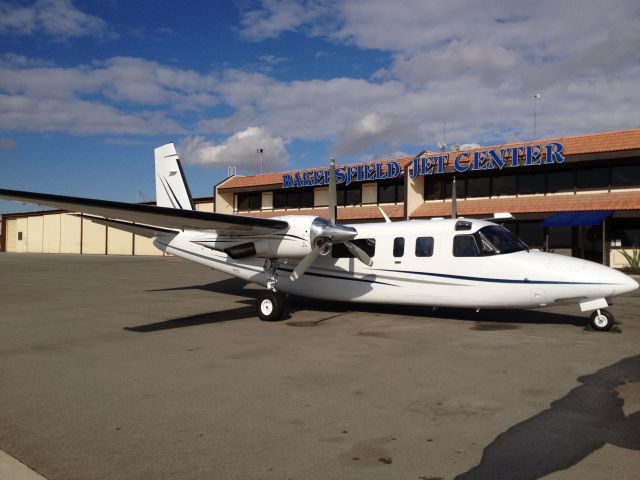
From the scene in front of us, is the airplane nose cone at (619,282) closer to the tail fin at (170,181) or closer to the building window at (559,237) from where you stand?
the tail fin at (170,181)

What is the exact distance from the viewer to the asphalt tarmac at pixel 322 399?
4430 millimetres

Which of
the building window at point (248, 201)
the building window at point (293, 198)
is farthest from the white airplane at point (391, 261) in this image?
the building window at point (248, 201)

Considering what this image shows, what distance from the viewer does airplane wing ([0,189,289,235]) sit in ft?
33.0

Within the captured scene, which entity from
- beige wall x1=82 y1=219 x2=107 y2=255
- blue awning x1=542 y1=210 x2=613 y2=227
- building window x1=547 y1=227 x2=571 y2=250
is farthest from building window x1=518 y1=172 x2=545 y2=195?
beige wall x1=82 y1=219 x2=107 y2=255

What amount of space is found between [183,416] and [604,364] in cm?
629

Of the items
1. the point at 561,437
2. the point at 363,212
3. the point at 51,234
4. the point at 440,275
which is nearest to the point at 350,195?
the point at 363,212

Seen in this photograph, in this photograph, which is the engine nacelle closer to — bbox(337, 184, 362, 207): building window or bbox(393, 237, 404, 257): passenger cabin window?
bbox(393, 237, 404, 257): passenger cabin window

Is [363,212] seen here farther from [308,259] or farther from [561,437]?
[561,437]

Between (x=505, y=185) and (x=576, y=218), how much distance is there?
6679mm

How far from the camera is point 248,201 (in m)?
47.3

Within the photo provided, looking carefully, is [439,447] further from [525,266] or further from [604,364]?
[525,266]

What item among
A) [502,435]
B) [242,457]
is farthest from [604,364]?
[242,457]

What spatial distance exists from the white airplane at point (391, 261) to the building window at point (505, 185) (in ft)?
71.3

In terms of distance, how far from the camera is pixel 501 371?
7.39m
